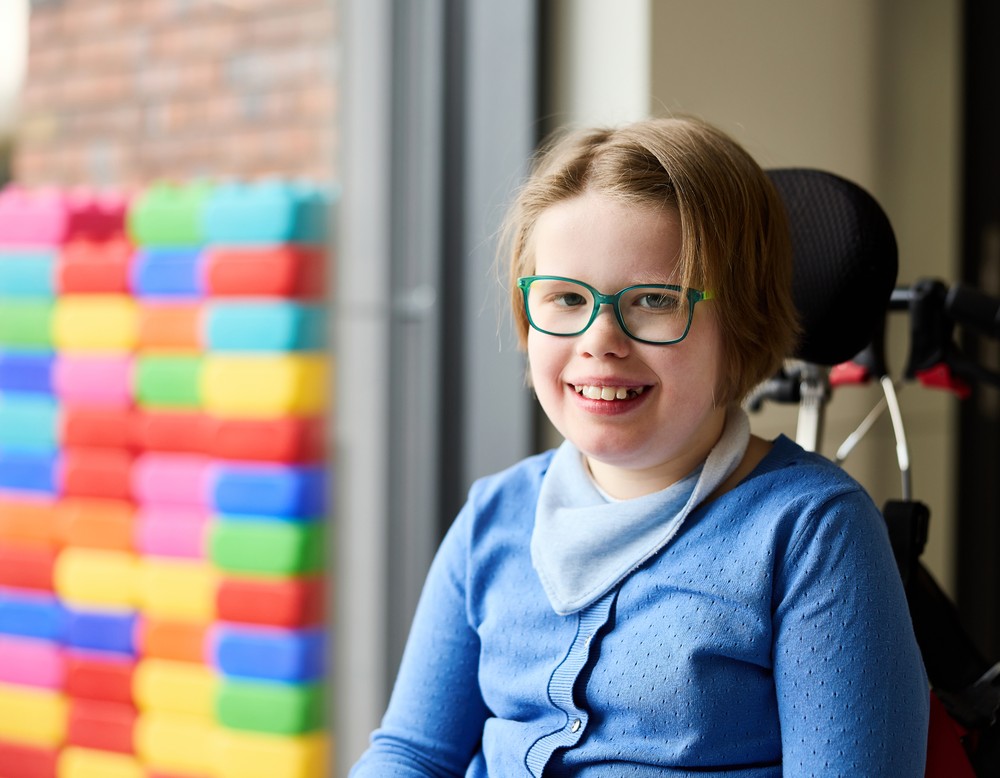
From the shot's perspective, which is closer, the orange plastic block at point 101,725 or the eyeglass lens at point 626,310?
the eyeglass lens at point 626,310

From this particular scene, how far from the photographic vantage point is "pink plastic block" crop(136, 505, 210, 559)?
6.13 feet

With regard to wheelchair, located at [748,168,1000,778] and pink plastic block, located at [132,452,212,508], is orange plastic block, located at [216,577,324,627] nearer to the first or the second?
pink plastic block, located at [132,452,212,508]

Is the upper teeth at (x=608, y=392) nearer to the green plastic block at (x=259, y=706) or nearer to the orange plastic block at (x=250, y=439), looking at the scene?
the orange plastic block at (x=250, y=439)

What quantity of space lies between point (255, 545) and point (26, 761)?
498mm

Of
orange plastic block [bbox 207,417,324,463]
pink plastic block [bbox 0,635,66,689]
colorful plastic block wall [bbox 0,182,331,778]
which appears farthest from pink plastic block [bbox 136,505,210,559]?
pink plastic block [bbox 0,635,66,689]

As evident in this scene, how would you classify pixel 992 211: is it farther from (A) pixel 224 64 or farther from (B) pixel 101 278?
(B) pixel 101 278

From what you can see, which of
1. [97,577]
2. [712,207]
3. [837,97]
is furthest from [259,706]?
[837,97]

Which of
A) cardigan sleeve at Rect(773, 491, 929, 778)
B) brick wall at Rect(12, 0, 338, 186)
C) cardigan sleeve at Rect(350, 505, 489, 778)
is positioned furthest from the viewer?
brick wall at Rect(12, 0, 338, 186)

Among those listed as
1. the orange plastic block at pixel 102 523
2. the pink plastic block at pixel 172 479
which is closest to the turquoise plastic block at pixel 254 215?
the pink plastic block at pixel 172 479

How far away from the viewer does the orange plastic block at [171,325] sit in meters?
1.85

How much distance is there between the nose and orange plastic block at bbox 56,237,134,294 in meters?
1.06

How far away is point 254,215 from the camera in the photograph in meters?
1.83

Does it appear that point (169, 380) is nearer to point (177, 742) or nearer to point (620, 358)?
point (177, 742)

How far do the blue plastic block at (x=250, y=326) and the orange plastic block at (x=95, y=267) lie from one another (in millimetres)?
154
